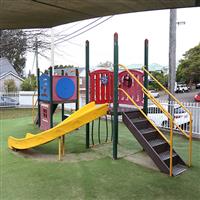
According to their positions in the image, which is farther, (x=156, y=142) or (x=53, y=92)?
(x=53, y=92)

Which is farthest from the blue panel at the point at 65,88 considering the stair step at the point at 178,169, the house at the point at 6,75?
the house at the point at 6,75

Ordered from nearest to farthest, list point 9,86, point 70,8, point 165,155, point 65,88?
point 70,8 → point 165,155 → point 65,88 → point 9,86

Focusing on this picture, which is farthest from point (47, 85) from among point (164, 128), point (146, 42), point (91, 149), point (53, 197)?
point (53, 197)

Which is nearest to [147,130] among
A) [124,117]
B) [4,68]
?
[124,117]

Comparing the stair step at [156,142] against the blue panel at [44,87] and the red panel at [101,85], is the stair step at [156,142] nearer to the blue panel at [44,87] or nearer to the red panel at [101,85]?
the red panel at [101,85]

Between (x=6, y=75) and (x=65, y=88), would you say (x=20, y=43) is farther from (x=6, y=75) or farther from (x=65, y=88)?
(x=65, y=88)

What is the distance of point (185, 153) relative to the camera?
6633mm

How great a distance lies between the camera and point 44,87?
354 inches

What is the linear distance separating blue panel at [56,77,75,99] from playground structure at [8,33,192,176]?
1907 millimetres

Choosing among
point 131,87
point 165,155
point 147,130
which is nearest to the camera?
point 165,155

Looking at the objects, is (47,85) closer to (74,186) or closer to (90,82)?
(90,82)

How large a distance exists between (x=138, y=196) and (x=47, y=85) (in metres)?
5.60

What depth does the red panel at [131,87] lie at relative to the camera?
6584mm

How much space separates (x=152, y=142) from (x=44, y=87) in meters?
4.73
